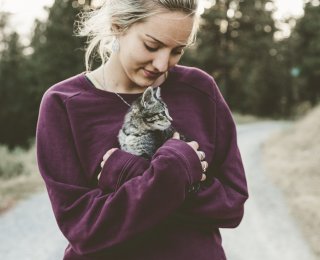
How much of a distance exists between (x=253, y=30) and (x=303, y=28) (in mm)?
4232

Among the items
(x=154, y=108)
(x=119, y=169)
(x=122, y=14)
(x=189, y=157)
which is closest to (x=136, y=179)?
(x=119, y=169)

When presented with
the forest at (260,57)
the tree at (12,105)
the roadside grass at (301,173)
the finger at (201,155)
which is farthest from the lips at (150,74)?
the forest at (260,57)

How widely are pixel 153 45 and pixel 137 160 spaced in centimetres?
44

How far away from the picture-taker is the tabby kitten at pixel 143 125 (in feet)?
5.84

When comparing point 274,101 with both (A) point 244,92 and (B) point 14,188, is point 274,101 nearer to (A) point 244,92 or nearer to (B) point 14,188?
(A) point 244,92

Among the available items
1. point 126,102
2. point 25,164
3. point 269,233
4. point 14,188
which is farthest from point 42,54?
point 126,102

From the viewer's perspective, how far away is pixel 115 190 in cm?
166

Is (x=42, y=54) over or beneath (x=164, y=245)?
beneath

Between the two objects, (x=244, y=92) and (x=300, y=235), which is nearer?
(x=300, y=235)

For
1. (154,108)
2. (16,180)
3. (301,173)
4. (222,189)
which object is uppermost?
(154,108)

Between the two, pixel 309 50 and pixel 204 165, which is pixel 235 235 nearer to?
pixel 204 165

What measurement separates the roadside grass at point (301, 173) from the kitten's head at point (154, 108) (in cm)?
477

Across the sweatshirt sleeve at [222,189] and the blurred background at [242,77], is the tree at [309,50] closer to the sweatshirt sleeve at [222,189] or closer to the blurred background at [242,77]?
the blurred background at [242,77]

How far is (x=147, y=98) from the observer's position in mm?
1789
